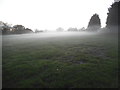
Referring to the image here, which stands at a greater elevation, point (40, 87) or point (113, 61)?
point (113, 61)

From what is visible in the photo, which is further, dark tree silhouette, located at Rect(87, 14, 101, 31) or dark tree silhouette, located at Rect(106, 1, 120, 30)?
dark tree silhouette, located at Rect(87, 14, 101, 31)

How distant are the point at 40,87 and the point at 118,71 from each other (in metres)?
7.87

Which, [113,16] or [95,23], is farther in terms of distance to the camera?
[95,23]

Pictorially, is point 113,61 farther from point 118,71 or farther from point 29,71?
point 29,71

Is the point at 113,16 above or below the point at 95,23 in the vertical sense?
below

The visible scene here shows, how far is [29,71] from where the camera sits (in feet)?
46.2

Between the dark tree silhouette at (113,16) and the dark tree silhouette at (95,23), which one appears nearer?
the dark tree silhouette at (113,16)

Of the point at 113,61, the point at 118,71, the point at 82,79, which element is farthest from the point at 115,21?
the point at 82,79

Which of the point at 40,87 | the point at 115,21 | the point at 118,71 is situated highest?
the point at 115,21

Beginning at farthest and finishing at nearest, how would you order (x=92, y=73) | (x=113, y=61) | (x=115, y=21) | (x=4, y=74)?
(x=115, y=21)
(x=113, y=61)
(x=4, y=74)
(x=92, y=73)

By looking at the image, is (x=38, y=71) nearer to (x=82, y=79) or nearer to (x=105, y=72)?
(x=82, y=79)

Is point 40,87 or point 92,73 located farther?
point 92,73

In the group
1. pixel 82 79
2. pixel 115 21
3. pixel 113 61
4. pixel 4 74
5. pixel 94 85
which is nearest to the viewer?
pixel 94 85

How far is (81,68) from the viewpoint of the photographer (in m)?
14.2
